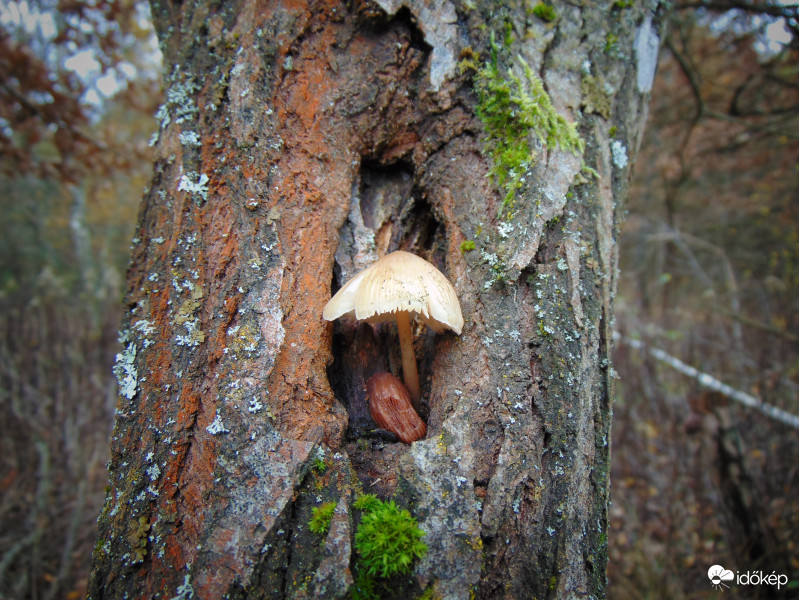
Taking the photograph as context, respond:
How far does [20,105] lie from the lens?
3.70 m

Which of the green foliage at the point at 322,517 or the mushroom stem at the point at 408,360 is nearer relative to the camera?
the green foliage at the point at 322,517

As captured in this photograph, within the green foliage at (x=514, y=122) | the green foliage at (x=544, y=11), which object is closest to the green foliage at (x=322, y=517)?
the green foliage at (x=514, y=122)

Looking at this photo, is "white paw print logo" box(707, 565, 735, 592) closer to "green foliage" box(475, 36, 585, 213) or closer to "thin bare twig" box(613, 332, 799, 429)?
"thin bare twig" box(613, 332, 799, 429)

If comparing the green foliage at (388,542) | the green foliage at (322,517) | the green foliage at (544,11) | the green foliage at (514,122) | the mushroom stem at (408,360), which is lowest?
the green foliage at (388,542)

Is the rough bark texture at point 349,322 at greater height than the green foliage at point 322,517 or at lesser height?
greater

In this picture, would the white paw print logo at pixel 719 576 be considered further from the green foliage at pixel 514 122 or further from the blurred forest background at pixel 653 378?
the green foliage at pixel 514 122

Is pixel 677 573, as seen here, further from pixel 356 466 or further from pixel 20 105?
pixel 20 105

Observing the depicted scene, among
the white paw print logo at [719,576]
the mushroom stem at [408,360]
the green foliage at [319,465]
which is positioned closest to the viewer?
the green foliage at [319,465]

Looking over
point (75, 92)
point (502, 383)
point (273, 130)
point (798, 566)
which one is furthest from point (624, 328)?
point (75, 92)

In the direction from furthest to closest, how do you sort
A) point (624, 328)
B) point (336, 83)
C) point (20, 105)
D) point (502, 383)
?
point (624, 328) < point (20, 105) < point (336, 83) < point (502, 383)

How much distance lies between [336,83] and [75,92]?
156 inches

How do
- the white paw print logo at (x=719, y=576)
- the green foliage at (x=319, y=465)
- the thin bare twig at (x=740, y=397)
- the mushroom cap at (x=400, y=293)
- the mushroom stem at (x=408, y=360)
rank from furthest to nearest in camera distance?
1. the thin bare twig at (x=740, y=397)
2. the white paw print logo at (x=719, y=576)
3. the mushroom stem at (x=408, y=360)
4. the mushroom cap at (x=400, y=293)
5. the green foliage at (x=319, y=465)

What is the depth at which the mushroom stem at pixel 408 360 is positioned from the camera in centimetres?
146

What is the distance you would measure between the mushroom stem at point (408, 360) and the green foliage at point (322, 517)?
483mm
